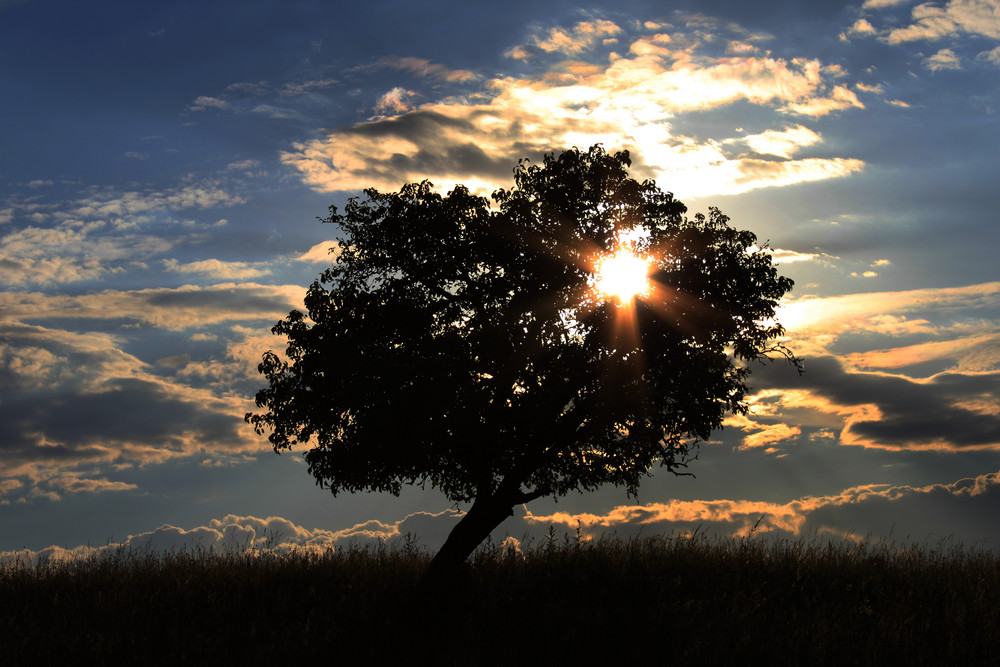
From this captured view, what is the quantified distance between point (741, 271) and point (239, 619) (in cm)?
1414

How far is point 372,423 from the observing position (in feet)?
54.5

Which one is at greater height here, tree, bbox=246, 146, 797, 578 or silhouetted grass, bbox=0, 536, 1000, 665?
tree, bbox=246, 146, 797, 578

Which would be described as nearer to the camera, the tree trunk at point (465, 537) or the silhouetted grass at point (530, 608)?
the silhouetted grass at point (530, 608)

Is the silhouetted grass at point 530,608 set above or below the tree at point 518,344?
below

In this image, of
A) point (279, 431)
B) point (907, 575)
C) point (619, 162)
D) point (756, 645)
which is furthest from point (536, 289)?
point (907, 575)

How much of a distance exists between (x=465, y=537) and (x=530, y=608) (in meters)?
2.20

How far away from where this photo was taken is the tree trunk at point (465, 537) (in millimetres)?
16938

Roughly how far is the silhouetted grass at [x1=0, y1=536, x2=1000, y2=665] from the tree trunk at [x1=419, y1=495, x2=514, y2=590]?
17.2 inches

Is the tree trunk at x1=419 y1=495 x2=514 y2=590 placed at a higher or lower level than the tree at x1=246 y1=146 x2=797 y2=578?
lower

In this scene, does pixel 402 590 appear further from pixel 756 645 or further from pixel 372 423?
pixel 756 645

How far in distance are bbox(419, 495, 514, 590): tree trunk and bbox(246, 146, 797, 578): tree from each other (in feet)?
0.17

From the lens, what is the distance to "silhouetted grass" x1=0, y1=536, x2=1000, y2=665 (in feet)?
47.2

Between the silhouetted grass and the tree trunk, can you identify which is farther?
the tree trunk

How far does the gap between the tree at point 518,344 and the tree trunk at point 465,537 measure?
0.05m
